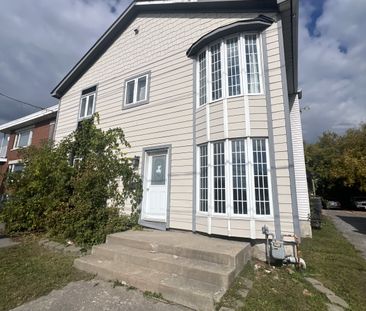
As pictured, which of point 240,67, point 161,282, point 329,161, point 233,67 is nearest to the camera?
point 161,282

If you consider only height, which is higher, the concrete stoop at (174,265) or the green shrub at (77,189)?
the green shrub at (77,189)

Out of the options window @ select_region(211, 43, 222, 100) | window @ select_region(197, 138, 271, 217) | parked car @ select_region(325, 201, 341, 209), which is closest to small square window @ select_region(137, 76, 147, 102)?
window @ select_region(211, 43, 222, 100)

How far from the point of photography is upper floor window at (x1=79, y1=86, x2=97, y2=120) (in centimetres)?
1015

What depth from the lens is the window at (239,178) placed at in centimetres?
511

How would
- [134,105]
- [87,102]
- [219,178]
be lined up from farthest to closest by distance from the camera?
[87,102], [134,105], [219,178]

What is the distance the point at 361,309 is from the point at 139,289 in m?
3.20

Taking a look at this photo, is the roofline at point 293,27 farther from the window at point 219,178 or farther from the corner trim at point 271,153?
the window at point 219,178

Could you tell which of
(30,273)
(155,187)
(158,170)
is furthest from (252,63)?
(30,273)

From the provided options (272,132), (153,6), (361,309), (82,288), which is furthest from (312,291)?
(153,6)

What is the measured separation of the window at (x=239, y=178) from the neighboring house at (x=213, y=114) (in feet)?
0.08

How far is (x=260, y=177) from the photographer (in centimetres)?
509

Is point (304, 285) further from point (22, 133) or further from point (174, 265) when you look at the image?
point (22, 133)

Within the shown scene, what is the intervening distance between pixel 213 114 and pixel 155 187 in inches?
115

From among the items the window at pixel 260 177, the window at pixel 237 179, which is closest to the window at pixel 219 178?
the window at pixel 237 179
